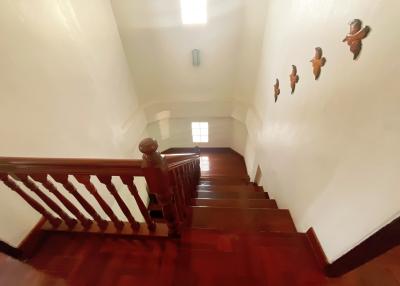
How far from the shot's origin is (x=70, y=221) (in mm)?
1387

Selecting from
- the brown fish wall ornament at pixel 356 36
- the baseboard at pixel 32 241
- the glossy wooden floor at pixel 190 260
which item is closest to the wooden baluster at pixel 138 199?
the glossy wooden floor at pixel 190 260

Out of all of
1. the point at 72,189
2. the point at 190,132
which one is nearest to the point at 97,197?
the point at 72,189

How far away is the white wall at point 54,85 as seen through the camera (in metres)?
1.27

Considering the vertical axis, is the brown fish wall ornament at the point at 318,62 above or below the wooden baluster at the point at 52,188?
above

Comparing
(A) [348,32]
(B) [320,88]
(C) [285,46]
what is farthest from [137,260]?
(C) [285,46]

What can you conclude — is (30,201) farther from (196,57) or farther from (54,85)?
(196,57)

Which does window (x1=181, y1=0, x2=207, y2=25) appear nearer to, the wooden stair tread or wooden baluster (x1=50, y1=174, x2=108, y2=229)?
the wooden stair tread

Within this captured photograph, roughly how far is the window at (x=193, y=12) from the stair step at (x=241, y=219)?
274 centimetres

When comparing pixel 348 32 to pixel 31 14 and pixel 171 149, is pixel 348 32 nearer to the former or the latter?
pixel 31 14

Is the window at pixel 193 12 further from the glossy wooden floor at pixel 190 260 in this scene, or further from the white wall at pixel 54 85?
the glossy wooden floor at pixel 190 260

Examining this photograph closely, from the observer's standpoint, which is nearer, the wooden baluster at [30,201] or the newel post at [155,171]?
the newel post at [155,171]

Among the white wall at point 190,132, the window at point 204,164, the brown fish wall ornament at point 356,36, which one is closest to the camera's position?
the brown fish wall ornament at point 356,36

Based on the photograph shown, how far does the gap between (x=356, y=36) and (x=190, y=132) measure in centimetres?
435

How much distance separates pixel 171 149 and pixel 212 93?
7.31 ft
